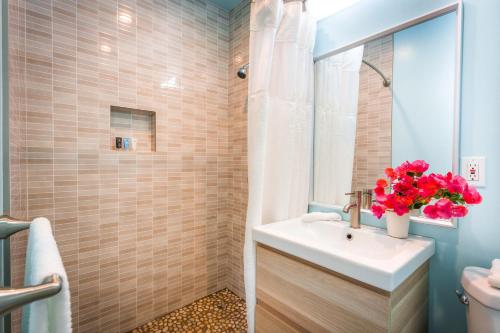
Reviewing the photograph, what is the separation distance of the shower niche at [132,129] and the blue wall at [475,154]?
5.62 feet

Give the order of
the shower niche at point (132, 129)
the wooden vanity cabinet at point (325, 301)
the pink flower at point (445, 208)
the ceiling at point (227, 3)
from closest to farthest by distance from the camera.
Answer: the wooden vanity cabinet at point (325, 301) < the pink flower at point (445, 208) < the shower niche at point (132, 129) < the ceiling at point (227, 3)

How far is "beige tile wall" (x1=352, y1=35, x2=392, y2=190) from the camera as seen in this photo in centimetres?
120

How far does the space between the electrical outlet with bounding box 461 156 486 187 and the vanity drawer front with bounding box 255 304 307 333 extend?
3.03ft

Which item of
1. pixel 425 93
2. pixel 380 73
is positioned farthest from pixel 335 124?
pixel 425 93

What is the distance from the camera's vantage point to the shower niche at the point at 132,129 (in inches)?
60.3

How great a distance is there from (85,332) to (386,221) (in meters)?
1.84

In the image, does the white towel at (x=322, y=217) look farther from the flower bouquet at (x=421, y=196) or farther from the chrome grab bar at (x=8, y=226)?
the chrome grab bar at (x=8, y=226)

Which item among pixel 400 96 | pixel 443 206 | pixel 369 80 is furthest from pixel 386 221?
pixel 369 80

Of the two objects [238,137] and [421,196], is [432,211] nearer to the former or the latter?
[421,196]

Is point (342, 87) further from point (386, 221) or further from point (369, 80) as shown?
point (386, 221)

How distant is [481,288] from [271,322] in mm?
824

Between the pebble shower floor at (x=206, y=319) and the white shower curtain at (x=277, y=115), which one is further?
the pebble shower floor at (x=206, y=319)

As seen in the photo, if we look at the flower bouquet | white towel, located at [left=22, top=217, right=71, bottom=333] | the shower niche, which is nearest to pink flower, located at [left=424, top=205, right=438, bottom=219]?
the flower bouquet

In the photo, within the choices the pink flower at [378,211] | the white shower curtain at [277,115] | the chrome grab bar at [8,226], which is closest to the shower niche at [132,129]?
the white shower curtain at [277,115]
